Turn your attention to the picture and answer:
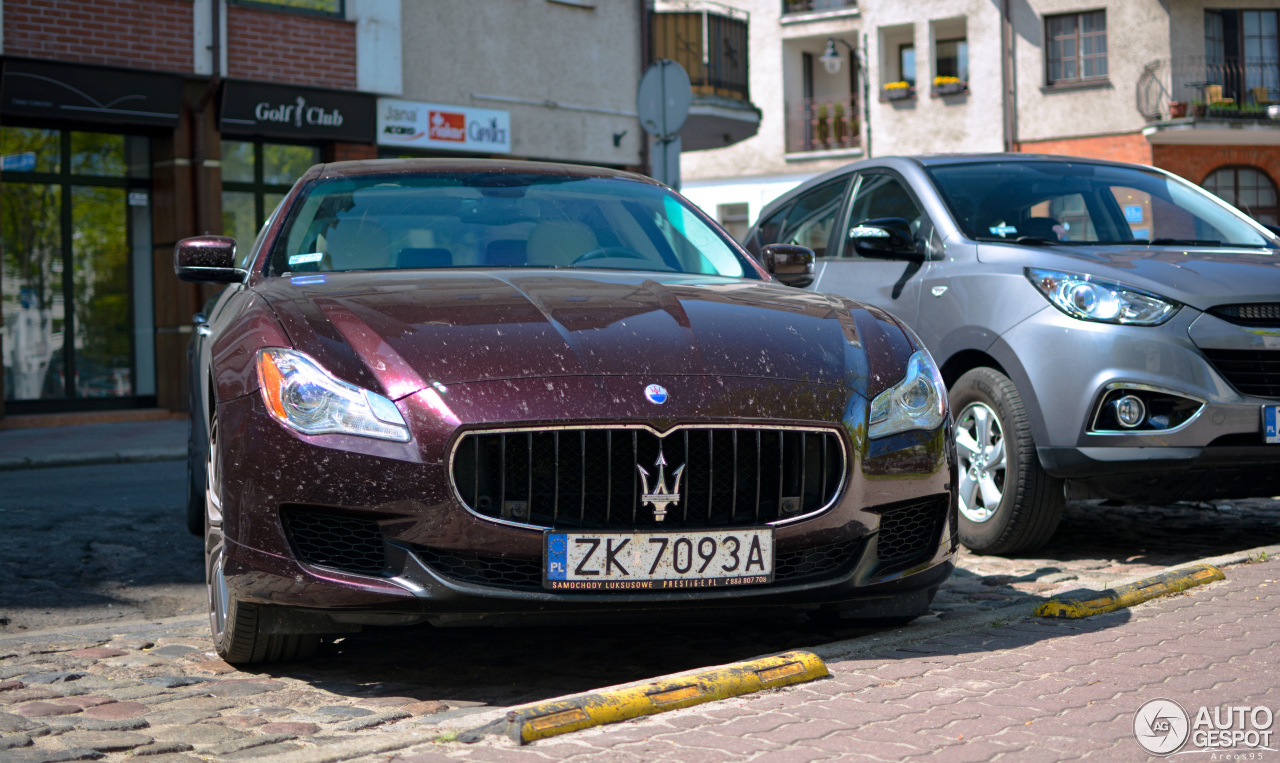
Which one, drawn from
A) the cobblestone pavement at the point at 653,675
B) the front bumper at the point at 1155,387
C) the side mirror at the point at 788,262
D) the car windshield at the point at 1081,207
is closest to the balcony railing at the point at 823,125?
the car windshield at the point at 1081,207

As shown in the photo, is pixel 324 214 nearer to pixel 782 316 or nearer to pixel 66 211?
pixel 782 316

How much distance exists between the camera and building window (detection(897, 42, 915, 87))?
3662 centimetres

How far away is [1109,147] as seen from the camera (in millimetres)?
33219

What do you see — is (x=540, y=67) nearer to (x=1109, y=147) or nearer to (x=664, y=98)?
(x=664, y=98)

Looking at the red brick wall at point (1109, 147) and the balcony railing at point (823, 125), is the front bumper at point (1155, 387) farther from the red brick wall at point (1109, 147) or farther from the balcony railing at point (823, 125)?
the balcony railing at point (823, 125)

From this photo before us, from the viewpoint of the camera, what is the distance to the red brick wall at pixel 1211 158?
33.4 meters

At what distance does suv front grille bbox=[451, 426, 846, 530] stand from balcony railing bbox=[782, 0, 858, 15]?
1377 inches

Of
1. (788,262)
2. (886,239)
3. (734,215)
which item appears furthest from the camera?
(734,215)

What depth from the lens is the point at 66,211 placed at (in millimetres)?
15398

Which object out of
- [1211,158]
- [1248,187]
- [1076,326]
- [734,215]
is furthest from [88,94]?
[1248,187]

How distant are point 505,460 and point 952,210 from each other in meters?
3.64

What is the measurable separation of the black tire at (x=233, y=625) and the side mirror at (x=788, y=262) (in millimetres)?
2073

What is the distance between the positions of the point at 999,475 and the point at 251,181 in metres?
12.7

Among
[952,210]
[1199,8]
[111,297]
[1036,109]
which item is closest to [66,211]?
[111,297]
